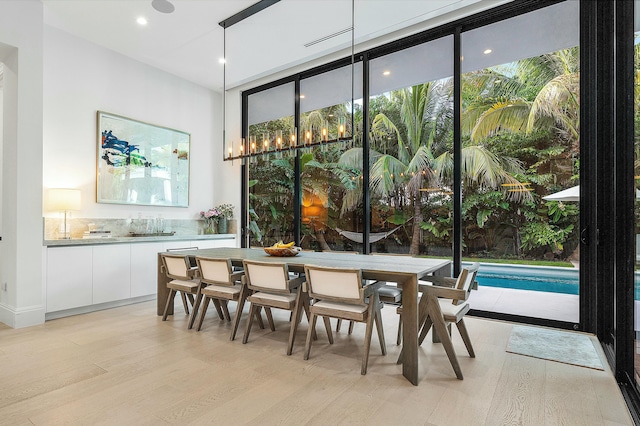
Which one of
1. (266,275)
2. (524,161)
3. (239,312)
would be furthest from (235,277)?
(524,161)

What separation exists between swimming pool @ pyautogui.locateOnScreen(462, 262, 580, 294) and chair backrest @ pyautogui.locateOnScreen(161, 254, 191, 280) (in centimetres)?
306

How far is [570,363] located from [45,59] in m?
6.20

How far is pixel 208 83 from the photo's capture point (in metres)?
6.05

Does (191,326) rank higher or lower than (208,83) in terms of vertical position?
lower

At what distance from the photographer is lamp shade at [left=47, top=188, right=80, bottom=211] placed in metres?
4.09

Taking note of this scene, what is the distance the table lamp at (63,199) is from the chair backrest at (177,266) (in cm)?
135

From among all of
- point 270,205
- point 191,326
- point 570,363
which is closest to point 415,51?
point 270,205

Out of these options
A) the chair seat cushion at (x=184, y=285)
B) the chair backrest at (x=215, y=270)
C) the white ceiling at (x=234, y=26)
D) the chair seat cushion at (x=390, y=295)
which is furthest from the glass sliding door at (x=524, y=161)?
the chair seat cushion at (x=184, y=285)

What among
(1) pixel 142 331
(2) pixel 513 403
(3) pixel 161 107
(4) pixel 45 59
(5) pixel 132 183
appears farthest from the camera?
(3) pixel 161 107

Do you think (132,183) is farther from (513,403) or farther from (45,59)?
(513,403)

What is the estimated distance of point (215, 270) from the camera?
3.36 meters

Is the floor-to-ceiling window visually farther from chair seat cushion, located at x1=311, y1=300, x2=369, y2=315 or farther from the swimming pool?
chair seat cushion, located at x1=311, y1=300, x2=369, y2=315

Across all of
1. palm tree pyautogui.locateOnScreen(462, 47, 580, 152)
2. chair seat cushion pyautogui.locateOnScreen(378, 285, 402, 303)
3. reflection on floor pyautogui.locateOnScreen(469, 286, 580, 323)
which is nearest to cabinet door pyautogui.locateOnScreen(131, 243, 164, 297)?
chair seat cushion pyautogui.locateOnScreen(378, 285, 402, 303)

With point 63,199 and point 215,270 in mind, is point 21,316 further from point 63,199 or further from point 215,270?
point 215,270
